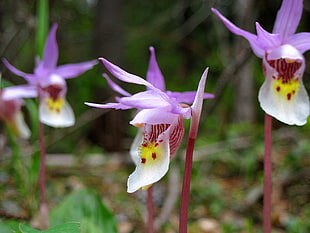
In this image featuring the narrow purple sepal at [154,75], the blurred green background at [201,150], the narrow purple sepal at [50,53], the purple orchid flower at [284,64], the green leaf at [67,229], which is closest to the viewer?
the green leaf at [67,229]

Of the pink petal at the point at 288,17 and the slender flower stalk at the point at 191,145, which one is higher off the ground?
the pink petal at the point at 288,17

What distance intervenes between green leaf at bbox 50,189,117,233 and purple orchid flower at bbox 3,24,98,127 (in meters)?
0.32

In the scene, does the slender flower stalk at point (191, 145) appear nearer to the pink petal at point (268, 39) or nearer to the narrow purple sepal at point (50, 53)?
the pink petal at point (268, 39)

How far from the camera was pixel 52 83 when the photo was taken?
5.44 ft

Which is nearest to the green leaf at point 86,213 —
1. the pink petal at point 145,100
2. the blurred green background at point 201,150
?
the blurred green background at point 201,150

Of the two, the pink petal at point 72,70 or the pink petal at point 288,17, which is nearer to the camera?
the pink petal at point 288,17

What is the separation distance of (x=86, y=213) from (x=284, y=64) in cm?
92

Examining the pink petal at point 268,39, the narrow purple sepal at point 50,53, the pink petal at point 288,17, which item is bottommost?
the narrow purple sepal at point 50,53

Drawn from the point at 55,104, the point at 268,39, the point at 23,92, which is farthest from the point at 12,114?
the point at 268,39

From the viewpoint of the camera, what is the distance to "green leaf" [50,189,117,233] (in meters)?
1.48

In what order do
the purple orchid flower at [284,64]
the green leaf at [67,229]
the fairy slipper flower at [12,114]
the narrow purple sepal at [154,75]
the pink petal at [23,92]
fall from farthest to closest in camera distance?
1. the fairy slipper flower at [12,114]
2. the pink petal at [23,92]
3. the narrow purple sepal at [154,75]
4. the purple orchid flower at [284,64]
5. the green leaf at [67,229]

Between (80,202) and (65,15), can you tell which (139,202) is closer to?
(80,202)

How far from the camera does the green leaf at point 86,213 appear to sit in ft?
4.85

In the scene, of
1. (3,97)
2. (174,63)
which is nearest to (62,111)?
(3,97)
